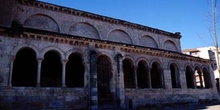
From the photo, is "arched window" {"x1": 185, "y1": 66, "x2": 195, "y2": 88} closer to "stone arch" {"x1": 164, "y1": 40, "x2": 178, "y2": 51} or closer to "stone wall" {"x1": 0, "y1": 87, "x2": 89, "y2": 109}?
"stone arch" {"x1": 164, "y1": 40, "x2": 178, "y2": 51}

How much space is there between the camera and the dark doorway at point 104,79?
14.3 m

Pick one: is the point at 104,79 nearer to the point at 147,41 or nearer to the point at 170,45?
the point at 147,41

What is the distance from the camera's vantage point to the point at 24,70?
1342cm

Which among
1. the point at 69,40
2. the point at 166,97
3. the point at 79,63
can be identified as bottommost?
the point at 166,97

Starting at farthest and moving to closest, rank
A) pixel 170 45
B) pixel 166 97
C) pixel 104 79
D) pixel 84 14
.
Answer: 1. pixel 170 45
2. pixel 84 14
3. pixel 166 97
4. pixel 104 79

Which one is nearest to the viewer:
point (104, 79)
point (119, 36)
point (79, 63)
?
point (104, 79)

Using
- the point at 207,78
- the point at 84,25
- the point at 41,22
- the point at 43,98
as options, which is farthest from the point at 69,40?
the point at 207,78

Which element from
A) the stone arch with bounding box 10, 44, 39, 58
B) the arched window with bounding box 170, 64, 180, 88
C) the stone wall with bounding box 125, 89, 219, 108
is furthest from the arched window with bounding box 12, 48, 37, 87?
the arched window with bounding box 170, 64, 180, 88

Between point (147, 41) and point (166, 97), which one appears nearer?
point (166, 97)

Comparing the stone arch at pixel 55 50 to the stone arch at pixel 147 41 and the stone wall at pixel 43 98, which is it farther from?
the stone arch at pixel 147 41

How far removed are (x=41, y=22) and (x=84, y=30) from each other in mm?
3808

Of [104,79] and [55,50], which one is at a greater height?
[55,50]

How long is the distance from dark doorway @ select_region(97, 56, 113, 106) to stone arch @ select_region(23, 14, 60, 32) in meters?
4.87

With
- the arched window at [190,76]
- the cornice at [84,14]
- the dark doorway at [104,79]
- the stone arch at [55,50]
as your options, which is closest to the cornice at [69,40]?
the stone arch at [55,50]
